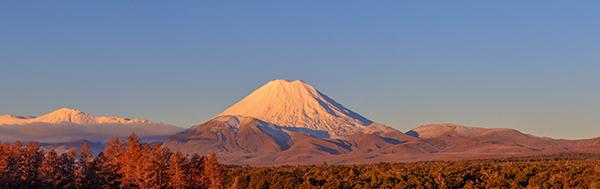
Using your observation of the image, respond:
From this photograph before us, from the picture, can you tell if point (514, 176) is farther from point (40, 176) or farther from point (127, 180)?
point (40, 176)

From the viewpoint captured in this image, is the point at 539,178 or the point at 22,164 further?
the point at 539,178

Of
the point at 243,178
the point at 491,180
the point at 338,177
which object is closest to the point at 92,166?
the point at 243,178

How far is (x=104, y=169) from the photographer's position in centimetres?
12450

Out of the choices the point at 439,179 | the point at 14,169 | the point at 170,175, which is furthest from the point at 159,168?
the point at 439,179

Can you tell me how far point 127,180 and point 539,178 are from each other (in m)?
82.4

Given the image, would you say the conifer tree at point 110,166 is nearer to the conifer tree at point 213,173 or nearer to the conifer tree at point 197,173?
the conifer tree at point 197,173

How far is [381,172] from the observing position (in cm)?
16262

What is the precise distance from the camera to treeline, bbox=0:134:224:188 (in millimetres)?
117125

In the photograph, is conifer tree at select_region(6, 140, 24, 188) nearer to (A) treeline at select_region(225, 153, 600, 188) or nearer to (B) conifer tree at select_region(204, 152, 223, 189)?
(B) conifer tree at select_region(204, 152, 223, 189)

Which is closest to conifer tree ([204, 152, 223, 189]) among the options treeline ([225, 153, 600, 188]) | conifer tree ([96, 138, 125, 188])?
treeline ([225, 153, 600, 188])

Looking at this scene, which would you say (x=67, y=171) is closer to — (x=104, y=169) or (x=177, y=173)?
(x=104, y=169)

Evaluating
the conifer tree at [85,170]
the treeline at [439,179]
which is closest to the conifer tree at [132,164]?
the conifer tree at [85,170]

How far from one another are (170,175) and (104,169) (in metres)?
11.8

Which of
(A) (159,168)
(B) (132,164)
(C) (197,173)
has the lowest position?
(C) (197,173)
